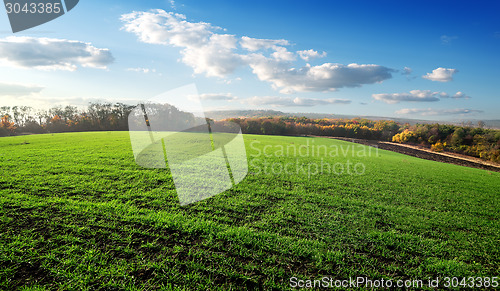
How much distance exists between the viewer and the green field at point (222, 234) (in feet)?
11.4

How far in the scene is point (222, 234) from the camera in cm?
463

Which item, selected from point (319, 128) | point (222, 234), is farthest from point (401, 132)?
point (222, 234)

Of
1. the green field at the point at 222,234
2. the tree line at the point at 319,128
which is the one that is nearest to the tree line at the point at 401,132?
the tree line at the point at 319,128

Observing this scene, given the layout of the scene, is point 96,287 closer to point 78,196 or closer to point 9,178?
point 78,196

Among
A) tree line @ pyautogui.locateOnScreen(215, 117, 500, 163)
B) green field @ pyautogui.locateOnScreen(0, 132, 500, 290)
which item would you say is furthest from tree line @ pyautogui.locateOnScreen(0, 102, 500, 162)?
green field @ pyautogui.locateOnScreen(0, 132, 500, 290)

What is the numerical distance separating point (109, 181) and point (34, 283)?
512 cm

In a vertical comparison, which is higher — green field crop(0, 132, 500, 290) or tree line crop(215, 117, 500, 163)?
tree line crop(215, 117, 500, 163)

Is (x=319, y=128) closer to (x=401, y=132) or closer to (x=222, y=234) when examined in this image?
(x=401, y=132)

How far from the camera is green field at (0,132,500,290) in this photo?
137 inches

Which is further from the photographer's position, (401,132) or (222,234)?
(401,132)

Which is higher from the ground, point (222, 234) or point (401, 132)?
point (401, 132)

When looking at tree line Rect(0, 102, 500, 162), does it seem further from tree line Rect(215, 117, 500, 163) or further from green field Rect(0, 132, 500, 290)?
green field Rect(0, 132, 500, 290)

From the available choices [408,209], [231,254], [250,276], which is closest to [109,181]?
[231,254]

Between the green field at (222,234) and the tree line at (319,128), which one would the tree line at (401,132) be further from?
the green field at (222,234)
